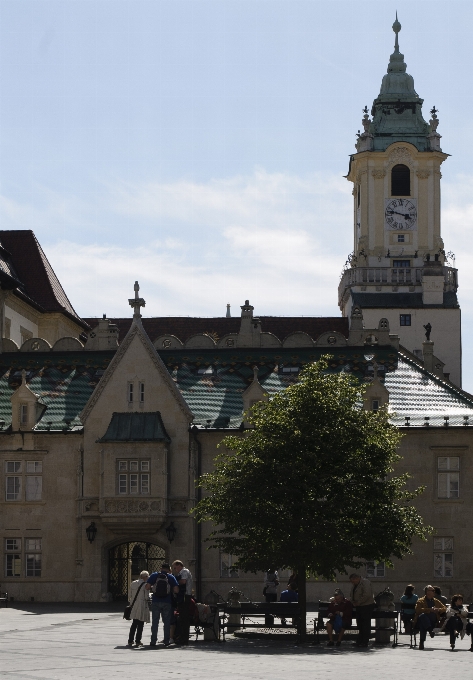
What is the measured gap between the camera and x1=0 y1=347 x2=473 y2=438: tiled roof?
202ft

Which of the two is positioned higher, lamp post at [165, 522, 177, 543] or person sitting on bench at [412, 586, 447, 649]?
lamp post at [165, 522, 177, 543]

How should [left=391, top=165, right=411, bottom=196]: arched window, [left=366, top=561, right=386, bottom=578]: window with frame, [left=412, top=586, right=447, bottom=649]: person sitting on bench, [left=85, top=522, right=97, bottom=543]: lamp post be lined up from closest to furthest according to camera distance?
[left=412, top=586, right=447, bottom=649]: person sitting on bench, [left=366, top=561, right=386, bottom=578]: window with frame, [left=85, top=522, right=97, bottom=543]: lamp post, [left=391, top=165, right=411, bottom=196]: arched window

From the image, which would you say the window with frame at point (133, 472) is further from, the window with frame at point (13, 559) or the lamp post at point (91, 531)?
the window with frame at point (13, 559)

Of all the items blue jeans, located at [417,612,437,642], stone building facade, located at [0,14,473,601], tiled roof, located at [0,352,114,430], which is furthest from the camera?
tiled roof, located at [0,352,114,430]

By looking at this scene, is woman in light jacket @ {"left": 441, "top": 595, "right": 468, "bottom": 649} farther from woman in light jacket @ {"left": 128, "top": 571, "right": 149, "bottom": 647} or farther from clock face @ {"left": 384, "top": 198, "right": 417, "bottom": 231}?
clock face @ {"left": 384, "top": 198, "right": 417, "bottom": 231}

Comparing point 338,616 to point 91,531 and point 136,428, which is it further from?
point 136,428

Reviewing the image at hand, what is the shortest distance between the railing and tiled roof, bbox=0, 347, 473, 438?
67.2 m

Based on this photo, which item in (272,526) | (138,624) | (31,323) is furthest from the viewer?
(31,323)

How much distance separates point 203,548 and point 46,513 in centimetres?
656

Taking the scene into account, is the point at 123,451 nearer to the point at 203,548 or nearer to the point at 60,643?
the point at 203,548

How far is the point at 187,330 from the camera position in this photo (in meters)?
113

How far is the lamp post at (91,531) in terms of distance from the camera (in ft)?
195

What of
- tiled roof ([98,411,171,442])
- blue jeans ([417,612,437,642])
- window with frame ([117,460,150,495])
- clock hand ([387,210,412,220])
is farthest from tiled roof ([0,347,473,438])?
clock hand ([387,210,412,220])

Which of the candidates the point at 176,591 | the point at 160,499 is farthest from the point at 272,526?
the point at 160,499
